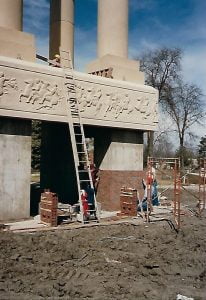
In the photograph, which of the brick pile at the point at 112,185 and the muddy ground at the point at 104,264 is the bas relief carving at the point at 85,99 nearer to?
the brick pile at the point at 112,185

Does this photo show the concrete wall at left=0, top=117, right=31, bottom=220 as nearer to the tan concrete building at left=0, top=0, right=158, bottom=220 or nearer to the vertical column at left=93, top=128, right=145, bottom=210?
the tan concrete building at left=0, top=0, right=158, bottom=220

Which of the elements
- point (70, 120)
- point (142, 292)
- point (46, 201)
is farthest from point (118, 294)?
point (70, 120)

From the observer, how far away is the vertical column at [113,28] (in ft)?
53.6

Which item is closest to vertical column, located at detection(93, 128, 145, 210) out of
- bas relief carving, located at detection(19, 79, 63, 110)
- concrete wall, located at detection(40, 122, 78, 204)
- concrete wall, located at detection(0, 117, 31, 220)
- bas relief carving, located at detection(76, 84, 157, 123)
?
bas relief carving, located at detection(76, 84, 157, 123)

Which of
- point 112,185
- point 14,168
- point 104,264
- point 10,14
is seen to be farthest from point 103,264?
point 10,14

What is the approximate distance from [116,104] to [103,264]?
8310mm

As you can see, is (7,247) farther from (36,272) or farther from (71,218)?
(71,218)

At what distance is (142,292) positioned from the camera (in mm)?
6750

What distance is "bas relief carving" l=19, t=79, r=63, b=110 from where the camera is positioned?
43.1 ft

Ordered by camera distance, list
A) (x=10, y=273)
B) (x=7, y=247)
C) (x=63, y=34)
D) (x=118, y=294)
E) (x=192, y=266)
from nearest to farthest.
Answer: (x=118, y=294) → (x=10, y=273) → (x=192, y=266) → (x=7, y=247) → (x=63, y=34)

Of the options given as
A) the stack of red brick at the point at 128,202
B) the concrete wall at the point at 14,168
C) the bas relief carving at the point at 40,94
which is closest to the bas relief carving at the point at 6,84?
the bas relief carving at the point at 40,94

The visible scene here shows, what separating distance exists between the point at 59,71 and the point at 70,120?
1.74m

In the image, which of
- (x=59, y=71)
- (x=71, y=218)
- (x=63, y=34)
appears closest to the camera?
(x=71, y=218)

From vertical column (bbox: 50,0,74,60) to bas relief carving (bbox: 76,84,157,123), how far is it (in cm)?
418
